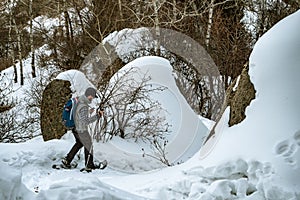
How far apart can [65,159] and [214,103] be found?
5023mm

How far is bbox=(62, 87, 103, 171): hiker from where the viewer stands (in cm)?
664

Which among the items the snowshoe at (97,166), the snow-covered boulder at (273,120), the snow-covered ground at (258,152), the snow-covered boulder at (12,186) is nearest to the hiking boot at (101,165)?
the snowshoe at (97,166)

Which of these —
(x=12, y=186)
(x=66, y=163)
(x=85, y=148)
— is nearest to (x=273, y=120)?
(x=12, y=186)

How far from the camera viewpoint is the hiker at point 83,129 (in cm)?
664

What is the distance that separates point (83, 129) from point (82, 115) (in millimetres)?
234

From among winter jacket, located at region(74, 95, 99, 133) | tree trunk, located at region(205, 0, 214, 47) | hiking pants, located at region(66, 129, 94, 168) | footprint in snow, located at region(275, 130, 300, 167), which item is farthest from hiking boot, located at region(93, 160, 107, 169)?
tree trunk, located at region(205, 0, 214, 47)

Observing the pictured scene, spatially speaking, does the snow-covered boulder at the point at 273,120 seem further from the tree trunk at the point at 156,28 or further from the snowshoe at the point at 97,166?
the tree trunk at the point at 156,28

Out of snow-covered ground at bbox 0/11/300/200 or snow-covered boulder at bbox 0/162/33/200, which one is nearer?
snow-covered boulder at bbox 0/162/33/200

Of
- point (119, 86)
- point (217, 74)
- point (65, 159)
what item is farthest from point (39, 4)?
point (65, 159)

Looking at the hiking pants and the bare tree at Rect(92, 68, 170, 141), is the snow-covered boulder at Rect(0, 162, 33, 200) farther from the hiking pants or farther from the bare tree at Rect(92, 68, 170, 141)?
the bare tree at Rect(92, 68, 170, 141)

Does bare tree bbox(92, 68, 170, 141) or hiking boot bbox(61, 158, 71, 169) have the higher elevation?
bare tree bbox(92, 68, 170, 141)

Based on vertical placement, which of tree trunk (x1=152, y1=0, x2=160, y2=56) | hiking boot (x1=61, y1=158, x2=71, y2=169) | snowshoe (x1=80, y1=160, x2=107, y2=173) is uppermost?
tree trunk (x1=152, y1=0, x2=160, y2=56)

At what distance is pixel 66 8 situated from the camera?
15344 millimetres

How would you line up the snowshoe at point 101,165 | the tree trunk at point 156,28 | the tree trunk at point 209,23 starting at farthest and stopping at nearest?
1. the tree trunk at point 209,23
2. the tree trunk at point 156,28
3. the snowshoe at point 101,165
